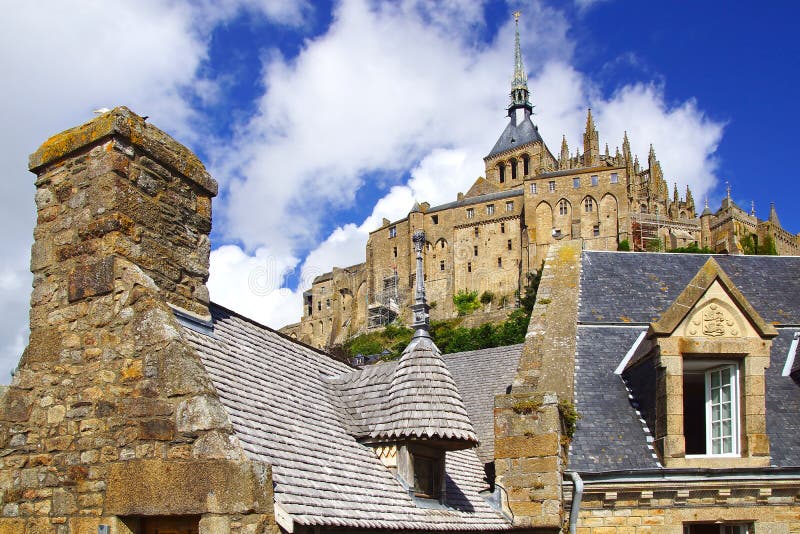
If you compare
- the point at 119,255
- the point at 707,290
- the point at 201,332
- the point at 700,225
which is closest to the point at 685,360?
the point at 707,290

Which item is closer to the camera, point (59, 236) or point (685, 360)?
point (59, 236)

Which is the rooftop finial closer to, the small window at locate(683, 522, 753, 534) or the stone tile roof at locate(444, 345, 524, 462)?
the stone tile roof at locate(444, 345, 524, 462)

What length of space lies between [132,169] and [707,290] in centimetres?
809

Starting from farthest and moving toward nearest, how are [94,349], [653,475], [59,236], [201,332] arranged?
[653,475] → [201,332] → [59,236] → [94,349]

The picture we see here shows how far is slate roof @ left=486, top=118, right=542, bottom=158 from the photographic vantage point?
405ft

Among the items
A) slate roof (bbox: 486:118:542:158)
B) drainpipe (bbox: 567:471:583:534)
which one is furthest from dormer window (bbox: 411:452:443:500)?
slate roof (bbox: 486:118:542:158)

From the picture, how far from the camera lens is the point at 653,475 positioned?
11.3 m

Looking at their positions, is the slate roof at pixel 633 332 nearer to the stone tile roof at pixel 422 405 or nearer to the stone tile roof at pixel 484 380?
the stone tile roof at pixel 484 380

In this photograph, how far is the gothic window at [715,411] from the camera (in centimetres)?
1165

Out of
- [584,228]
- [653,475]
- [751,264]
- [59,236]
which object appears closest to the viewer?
[59,236]

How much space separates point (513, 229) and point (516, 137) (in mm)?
25622

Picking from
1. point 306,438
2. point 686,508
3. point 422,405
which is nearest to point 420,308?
point 422,405

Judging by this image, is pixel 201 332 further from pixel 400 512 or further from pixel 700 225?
pixel 700 225

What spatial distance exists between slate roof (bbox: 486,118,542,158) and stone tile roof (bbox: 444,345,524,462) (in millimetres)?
108244
